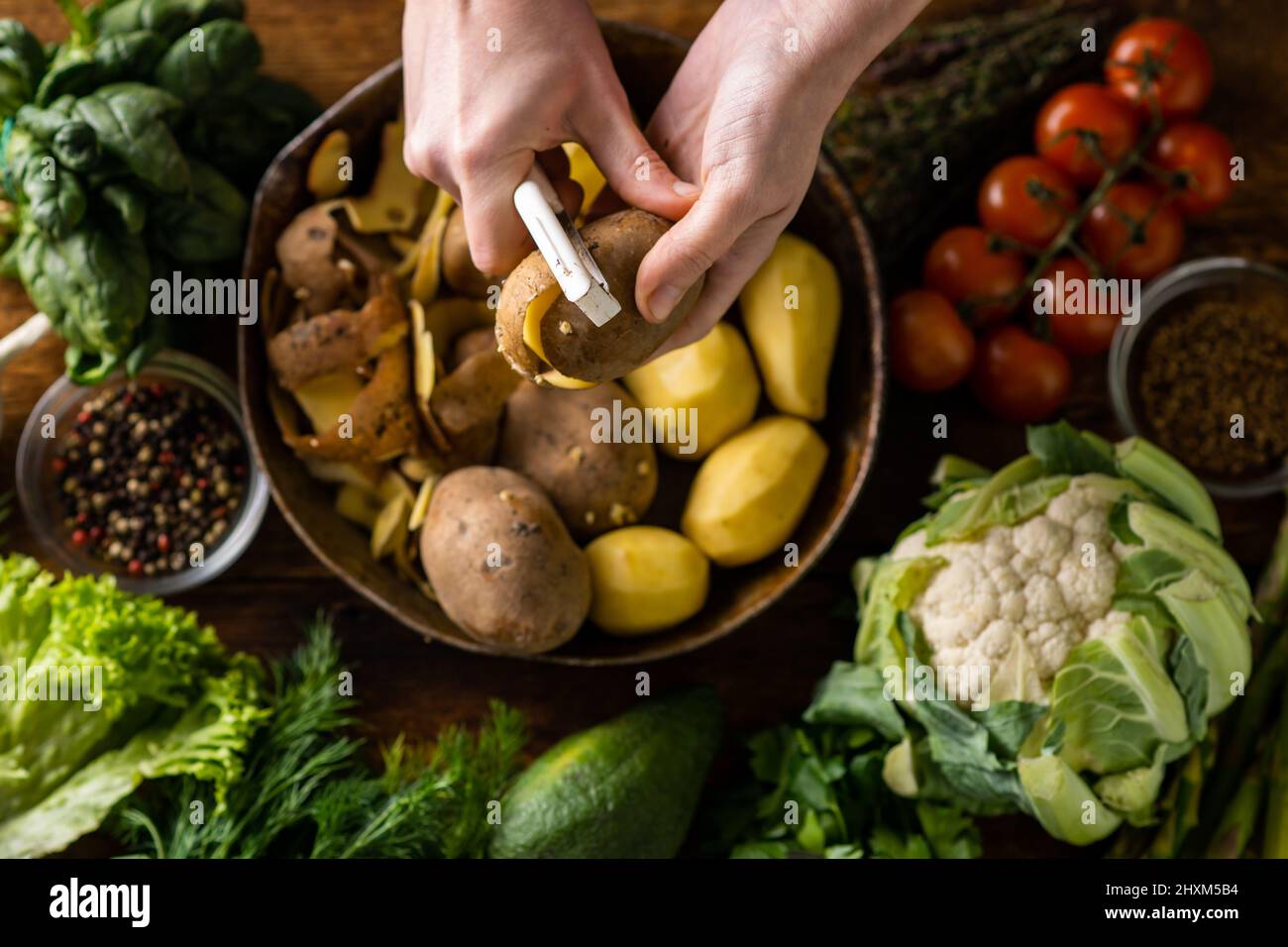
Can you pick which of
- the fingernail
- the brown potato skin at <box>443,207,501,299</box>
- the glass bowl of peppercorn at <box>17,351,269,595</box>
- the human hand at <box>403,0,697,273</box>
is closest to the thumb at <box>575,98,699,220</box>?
the human hand at <box>403,0,697,273</box>

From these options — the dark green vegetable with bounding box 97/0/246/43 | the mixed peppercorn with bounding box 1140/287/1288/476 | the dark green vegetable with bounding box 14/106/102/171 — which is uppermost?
the dark green vegetable with bounding box 97/0/246/43

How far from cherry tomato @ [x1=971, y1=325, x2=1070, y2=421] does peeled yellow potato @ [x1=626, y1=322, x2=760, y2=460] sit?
0.37m

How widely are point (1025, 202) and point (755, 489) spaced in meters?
0.61

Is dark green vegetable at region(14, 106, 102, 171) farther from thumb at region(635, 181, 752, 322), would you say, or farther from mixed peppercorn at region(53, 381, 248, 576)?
thumb at region(635, 181, 752, 322)

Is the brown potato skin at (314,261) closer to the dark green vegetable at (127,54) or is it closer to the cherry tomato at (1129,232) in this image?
the dark green vegetable at (127,54)

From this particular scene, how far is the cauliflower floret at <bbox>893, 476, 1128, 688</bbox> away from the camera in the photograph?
134 centimetres

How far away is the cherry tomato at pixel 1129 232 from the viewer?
1.59m

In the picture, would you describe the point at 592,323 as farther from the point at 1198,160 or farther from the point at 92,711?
the point at 1198,160

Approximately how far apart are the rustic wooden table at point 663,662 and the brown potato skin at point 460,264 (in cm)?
41

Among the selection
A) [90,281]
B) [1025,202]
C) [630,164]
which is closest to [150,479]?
[90,281]

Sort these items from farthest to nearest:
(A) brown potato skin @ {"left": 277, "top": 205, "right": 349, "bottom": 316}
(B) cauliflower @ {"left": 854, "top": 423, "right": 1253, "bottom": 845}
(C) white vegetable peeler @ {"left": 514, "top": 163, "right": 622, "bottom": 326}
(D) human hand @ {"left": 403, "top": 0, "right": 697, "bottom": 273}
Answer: (A) brown potato skin @ {"left": 277, "top": 205, "right": 349, "bottom": 316}, (B) cauliflower @ {"left": 854, "top": 423, "right": 1253, "bottom": 845}, (D) human hand @ {"left": 403, "top": 0, "right": 697, "bottom": 273}, (C) white vegetable peeler @ {"left": 514, "top": 163, "right": 622, "bottom": 326}

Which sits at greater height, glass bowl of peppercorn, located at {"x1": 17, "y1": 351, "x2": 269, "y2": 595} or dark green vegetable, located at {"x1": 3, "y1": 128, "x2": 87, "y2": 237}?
dark green vegetable, located at {"x1": 3, "y1": 128, "x2": 87, "y2": 237}

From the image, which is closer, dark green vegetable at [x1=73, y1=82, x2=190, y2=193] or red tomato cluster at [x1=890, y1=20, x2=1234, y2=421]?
dark green vegetable at [x1=73, y1=82, x2=190, y2=193]

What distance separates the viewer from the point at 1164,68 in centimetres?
158
